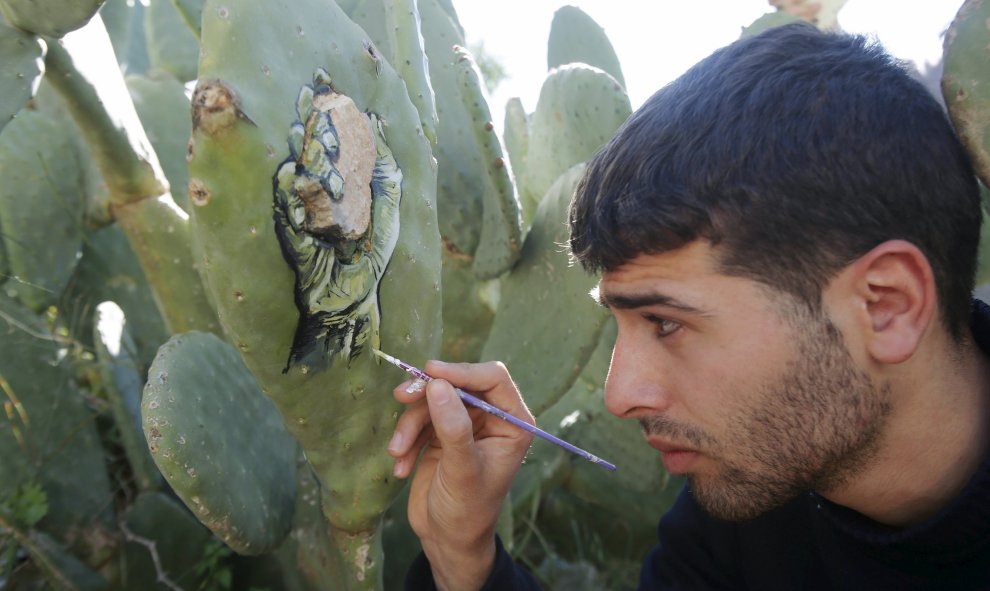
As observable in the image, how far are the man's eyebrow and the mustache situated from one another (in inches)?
5.5

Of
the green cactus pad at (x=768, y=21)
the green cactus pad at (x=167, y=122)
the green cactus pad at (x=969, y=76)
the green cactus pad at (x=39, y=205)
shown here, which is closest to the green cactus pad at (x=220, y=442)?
the green cactus pad at (x=39, y=205)

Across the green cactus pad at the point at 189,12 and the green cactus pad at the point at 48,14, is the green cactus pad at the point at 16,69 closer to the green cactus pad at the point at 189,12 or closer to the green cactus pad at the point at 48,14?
the green cactus pad at the point at 48,14

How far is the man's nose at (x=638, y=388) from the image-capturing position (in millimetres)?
1185

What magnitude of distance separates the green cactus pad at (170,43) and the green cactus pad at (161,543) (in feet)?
5.46

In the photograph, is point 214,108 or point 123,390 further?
point 123,390

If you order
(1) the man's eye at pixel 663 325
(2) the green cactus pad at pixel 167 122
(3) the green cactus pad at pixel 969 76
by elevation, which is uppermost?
(3) the green cactus pad at pixel 969 76

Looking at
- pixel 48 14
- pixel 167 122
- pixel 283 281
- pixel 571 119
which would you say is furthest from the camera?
pixel 167 122

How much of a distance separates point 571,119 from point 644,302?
3.60 feet

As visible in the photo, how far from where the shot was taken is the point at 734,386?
45.1 inches

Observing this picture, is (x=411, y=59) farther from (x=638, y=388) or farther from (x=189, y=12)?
(x=189, y=12)

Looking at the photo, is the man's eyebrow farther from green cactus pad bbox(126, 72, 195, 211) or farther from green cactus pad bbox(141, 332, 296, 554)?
green cactus pad bbox(126, 72, 195, 211)

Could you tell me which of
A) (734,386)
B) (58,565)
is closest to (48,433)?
(58,565)

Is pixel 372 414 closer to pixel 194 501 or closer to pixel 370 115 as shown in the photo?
pixel 194 501

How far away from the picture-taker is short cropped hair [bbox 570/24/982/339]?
3.65 feet
